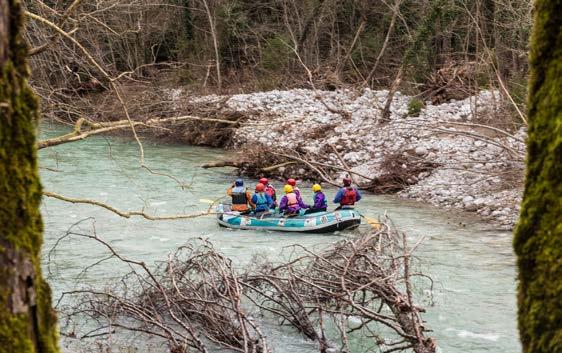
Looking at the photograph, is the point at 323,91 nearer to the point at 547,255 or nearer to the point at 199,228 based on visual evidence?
the point at 199,228

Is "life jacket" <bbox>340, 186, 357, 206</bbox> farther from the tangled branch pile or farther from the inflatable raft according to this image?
the tangled branch pile

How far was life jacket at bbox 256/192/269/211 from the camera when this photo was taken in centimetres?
1542

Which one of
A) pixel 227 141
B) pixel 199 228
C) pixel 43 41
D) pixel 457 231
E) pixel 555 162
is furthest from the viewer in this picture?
pixel 227 141

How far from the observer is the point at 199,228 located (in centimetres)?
1532

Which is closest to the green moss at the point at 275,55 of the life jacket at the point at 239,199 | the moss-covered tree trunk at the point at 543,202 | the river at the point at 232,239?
the river at the point at 232,239

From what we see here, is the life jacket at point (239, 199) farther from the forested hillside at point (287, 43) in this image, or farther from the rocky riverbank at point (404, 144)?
the forested hillside at point (287, 43)

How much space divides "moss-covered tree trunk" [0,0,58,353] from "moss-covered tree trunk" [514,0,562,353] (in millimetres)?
1317

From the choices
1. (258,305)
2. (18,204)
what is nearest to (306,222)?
(258,305)

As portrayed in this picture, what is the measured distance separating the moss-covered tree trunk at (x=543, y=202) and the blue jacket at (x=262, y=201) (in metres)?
13.3

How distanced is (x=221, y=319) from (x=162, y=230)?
6533 millimetres

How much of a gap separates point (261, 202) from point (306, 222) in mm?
1110

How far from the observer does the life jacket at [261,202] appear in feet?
50.6

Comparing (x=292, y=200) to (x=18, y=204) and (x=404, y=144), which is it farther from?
(x=18, y=204)

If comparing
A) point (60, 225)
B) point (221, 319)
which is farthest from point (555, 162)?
point (60, 225)
